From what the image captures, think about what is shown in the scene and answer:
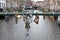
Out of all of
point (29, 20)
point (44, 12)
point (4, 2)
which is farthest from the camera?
point (4, 2)

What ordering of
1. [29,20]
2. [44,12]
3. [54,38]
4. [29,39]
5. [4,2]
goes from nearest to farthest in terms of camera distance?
[29,20] → [44,12] → [29,39] → [54,38] → [4,2]

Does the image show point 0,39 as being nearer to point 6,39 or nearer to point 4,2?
point 6,39

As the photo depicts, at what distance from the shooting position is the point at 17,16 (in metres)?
2.58

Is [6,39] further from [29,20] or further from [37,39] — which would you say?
[29,20]

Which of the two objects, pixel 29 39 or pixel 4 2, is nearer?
pixel 29 39

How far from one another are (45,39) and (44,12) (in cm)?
622

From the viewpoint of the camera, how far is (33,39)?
8719 mm

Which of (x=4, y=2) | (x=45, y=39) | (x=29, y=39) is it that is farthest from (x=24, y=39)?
(x=4, y=2)

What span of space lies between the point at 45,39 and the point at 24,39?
78 centimetres

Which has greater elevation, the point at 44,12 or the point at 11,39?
the point at 44,12

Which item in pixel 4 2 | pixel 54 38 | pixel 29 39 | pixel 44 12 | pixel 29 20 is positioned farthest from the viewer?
pixel 4 2

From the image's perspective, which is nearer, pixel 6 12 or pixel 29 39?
pixel 6 12

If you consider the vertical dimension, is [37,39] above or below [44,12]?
below

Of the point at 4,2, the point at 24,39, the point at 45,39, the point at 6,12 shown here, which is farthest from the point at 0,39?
the point at 4,2
